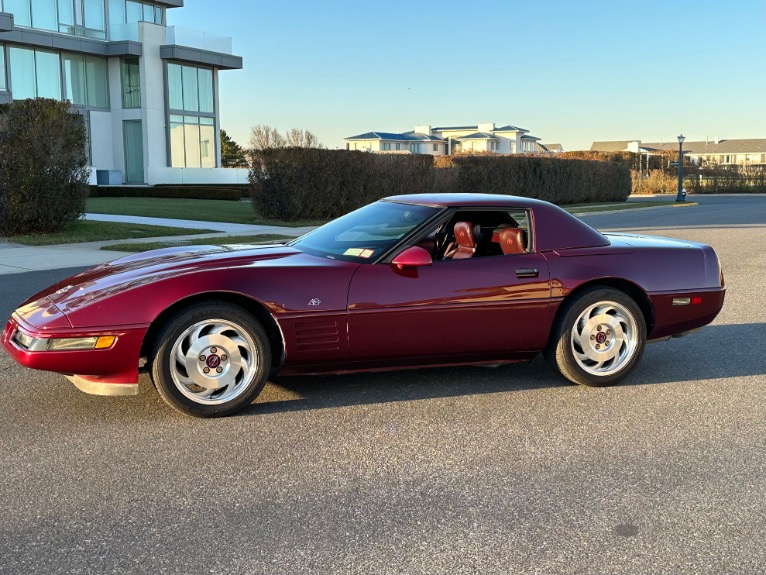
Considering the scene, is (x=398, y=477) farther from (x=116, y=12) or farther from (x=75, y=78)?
(x=116, y=12)

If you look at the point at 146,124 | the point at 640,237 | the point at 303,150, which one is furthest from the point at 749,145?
the point at 640,237

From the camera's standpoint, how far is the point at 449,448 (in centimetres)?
429

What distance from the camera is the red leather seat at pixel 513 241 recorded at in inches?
215

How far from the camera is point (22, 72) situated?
39.7 meters

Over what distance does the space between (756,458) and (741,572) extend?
4.53 ft

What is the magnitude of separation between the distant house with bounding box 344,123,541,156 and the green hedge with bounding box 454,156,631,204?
67983mm

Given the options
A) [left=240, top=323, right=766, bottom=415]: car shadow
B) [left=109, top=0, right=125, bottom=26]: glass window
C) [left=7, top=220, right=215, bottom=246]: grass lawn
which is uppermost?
[left=109, top=0, right=125, bottom=26]: glass window

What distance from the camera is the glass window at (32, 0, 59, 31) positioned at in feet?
132

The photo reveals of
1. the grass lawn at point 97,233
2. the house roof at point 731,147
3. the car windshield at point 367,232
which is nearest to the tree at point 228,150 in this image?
the grass lawn at point 97,233

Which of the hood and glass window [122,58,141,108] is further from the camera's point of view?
glass window [122,58,141,108]

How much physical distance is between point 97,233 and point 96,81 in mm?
29565

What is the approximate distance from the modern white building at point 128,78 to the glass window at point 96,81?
0.05m

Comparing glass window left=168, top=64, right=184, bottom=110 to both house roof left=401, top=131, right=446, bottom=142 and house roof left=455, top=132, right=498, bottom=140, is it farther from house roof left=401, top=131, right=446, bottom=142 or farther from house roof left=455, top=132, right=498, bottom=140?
house roof left=455, top=132, right=498, bottom=140

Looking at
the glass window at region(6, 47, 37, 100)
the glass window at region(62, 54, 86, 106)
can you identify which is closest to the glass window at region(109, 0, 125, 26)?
the glass window at region(62, 54, 86, 106)
